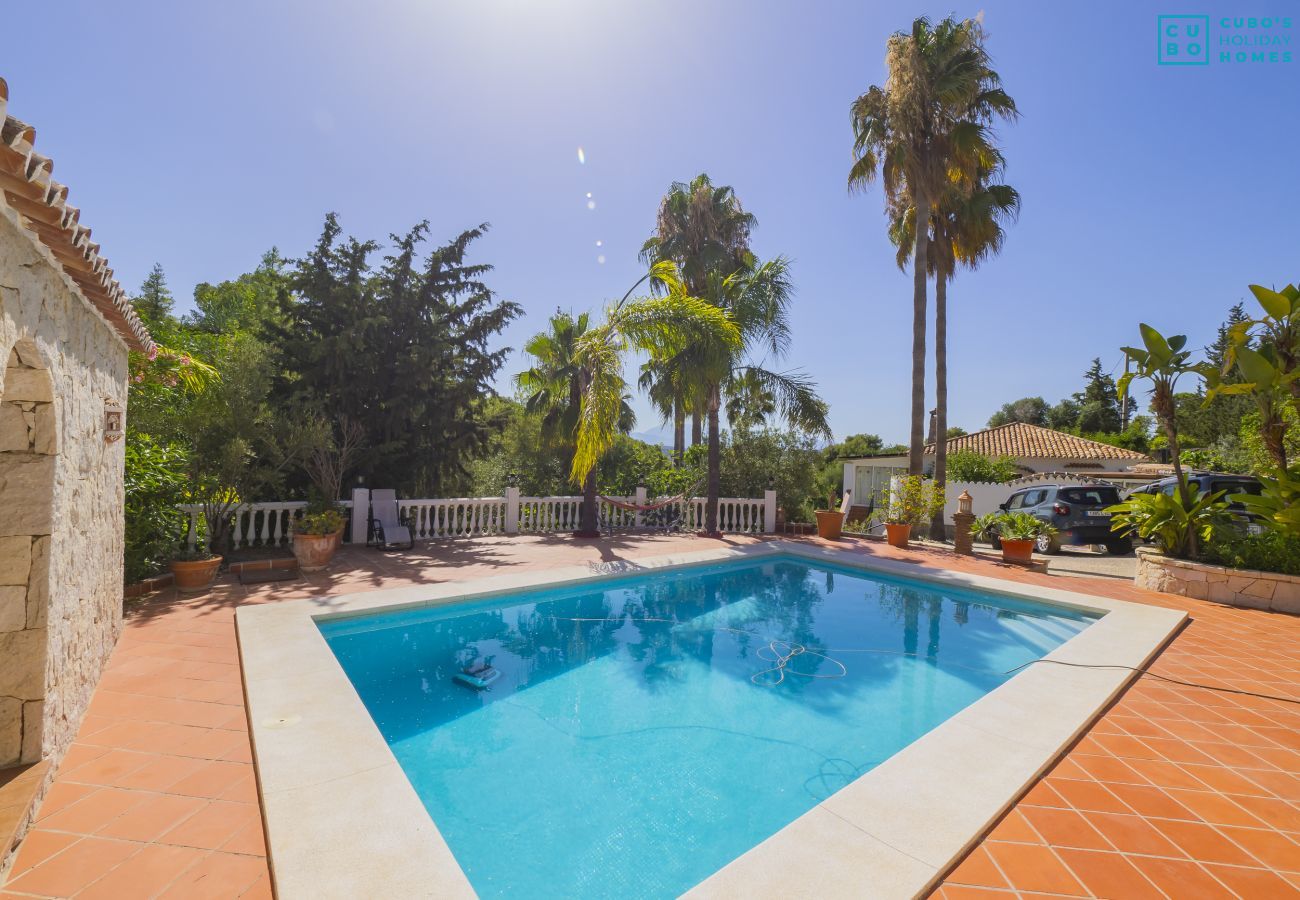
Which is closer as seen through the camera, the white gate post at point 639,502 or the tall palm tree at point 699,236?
the white gate post at point 639,502

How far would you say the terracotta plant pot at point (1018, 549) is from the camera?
921 cm

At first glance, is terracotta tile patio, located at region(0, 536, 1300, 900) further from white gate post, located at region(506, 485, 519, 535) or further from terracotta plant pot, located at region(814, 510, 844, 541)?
terracotta plant pot, located at region(814, 510, 844, 541)

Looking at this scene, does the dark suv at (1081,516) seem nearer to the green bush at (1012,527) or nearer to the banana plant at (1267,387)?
the green bush at (1012,527)

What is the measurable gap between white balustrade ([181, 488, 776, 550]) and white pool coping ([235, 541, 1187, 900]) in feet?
13.0

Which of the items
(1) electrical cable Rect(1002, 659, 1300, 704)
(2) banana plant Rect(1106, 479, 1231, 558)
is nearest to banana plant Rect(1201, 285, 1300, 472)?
(2) banana plant Rect(1106, 479, 1231, 558)

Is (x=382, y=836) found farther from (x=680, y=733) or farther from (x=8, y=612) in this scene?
(x=680, y=733)

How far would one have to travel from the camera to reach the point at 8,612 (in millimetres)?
2414

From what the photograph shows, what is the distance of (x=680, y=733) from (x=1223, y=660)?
5002 millimetres

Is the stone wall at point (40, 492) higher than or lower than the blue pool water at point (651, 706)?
higher

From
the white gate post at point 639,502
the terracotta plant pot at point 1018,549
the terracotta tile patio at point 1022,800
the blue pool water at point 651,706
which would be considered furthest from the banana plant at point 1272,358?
the white gate post at point 639,502

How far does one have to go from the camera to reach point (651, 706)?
448 cm

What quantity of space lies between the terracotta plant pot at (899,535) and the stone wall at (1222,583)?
370 centimetres

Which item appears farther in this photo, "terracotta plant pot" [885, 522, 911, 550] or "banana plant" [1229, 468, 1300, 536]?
"terracotta plant pot" [885, 522, 911, 550]

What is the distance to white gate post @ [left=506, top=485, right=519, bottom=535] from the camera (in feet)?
36.4
